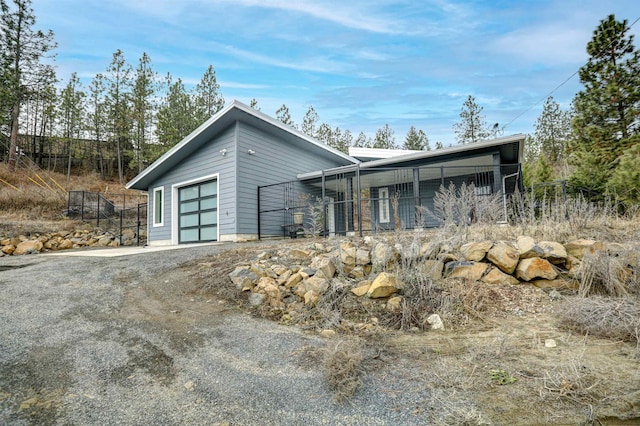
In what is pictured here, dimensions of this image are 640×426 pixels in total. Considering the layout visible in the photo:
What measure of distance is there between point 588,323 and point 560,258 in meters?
1.48

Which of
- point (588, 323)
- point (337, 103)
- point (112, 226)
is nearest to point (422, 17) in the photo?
point (588, 323)

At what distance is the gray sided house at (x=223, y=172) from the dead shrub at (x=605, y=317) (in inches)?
289

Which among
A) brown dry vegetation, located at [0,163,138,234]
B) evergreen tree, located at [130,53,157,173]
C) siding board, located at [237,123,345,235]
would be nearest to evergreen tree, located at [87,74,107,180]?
evergreen tree, located at [130,53,157,173]

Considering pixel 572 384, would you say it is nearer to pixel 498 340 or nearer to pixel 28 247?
pixel 498 340

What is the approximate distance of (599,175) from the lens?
11.2 meters

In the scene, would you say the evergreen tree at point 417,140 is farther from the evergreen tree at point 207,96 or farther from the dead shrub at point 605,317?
the dead shrub at point 605,317

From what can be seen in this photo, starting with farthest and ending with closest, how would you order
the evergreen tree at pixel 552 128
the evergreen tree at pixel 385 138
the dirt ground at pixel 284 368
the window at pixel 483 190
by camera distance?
the evergreen tree at pixel 385 138 → the evergreen tree at pixel 552 128 → the window at pixel 483 190 → the dirt ground at pixel 284 368

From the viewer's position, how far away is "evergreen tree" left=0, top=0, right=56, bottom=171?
16359 mm

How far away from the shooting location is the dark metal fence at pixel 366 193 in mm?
9352

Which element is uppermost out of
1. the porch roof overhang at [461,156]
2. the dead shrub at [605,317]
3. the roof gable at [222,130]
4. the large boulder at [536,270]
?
the roof gable at [222,130]

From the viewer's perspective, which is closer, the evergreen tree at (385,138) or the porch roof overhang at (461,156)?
the porch roof overhang at (461,156)

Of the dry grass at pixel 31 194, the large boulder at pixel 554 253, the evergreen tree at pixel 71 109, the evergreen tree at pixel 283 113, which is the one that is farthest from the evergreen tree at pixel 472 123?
the evergreen tree at pixel 71 109

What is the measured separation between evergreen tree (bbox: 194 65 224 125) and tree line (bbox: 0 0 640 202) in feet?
0.21

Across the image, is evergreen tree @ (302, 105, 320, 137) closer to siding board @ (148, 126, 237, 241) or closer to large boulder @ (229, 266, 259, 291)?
siding board @ (148, 126, 237, 241)
